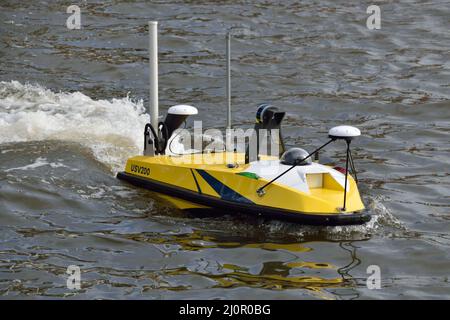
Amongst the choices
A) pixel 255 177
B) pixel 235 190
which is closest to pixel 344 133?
pixel 255 177

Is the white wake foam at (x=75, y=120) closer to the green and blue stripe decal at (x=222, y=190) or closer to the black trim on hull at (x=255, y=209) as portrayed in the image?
the black trim on hull at (x=255, y=209)

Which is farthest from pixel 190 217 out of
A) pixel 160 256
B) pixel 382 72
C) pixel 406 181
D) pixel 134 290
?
pixel 382 72

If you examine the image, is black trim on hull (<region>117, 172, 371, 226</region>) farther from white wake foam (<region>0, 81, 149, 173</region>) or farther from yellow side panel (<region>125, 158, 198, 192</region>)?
white wake foam (<region>0, 81, 149, 173</region>)

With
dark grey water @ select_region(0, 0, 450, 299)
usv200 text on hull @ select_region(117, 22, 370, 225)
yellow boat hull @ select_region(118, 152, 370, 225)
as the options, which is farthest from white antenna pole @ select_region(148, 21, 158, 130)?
dark grey water @ select_region(0, 0, 450, 299)

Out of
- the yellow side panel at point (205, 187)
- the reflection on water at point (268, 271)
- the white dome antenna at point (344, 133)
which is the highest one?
the white dome antenna at point (344, 133)

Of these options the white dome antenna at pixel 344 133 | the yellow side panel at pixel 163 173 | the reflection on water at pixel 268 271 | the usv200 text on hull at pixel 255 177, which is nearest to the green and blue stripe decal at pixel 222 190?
the usv200 text on hull at pixel 255 177

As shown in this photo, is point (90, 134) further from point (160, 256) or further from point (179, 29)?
point (179, 29)

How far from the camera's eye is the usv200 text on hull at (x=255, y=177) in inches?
392

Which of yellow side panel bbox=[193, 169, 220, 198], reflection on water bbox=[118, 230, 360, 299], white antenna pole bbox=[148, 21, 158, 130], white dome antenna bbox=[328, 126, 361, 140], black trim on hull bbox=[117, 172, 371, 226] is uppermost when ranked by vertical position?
white antenna pole bbox=[148, 21, 158, 130]

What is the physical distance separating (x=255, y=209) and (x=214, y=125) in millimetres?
4903

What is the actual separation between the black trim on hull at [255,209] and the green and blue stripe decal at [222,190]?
0.15ft

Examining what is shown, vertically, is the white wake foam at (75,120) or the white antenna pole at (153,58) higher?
the white antenna pole at (153,58)

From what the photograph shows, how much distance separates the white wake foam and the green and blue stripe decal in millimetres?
2016

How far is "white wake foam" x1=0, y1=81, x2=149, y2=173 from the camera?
1332 centimetres
